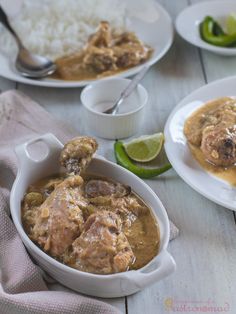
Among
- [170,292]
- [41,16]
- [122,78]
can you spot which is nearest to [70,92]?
[122,78]

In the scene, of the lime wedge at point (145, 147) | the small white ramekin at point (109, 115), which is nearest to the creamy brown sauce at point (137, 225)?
the lime wedge at point (145, 147)

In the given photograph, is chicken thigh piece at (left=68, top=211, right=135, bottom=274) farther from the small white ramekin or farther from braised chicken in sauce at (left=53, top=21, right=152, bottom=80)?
braised chicken in sauce at (left=53, top=21, right=152, bottom=80)

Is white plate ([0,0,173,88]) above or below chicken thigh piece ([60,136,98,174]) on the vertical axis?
below

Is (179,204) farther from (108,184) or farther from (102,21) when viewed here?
(102,21)

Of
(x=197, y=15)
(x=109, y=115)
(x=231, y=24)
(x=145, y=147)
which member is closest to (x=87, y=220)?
(x=145, y=147)

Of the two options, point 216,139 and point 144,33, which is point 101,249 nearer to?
point 216,139

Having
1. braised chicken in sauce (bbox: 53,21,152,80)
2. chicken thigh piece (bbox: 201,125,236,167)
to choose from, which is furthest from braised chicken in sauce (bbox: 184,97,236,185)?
braised chicken in sauce (bbox: 53,21,152,80)

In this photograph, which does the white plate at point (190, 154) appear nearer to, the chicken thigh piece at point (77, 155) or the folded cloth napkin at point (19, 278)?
the folded cloth napkin at point (19, 278)
